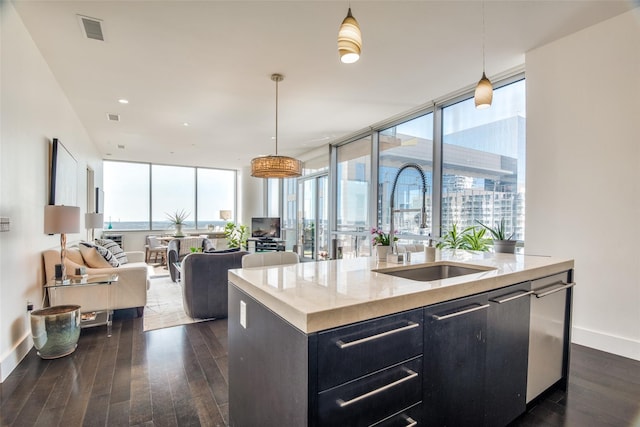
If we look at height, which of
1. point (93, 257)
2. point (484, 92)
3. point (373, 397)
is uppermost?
point (484, 92)

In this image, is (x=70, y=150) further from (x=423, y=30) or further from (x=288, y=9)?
(x=423, y=30)

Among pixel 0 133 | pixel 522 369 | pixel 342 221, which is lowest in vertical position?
pixel 522 369

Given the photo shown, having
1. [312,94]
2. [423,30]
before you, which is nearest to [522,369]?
[423,30]

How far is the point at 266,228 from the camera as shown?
8836 millimetres

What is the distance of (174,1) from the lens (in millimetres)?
2398

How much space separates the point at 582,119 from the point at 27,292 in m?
5.39

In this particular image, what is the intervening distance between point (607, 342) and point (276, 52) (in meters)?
4.14

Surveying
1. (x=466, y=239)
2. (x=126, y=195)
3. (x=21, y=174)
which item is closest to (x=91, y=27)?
(x=21, y=174)

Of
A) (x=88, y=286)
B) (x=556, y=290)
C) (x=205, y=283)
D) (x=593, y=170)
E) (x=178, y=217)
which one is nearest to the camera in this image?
(x=556, y=290)

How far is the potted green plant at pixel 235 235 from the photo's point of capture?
9.37 m

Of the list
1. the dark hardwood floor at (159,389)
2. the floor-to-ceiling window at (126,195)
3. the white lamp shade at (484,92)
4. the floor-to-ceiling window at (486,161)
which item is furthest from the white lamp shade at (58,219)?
the floor-to-ceiling window at (126,195)

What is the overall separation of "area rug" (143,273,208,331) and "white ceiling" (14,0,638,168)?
114 inches

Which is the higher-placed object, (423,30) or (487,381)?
(423,30)

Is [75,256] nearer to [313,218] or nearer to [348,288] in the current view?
[348,288]
